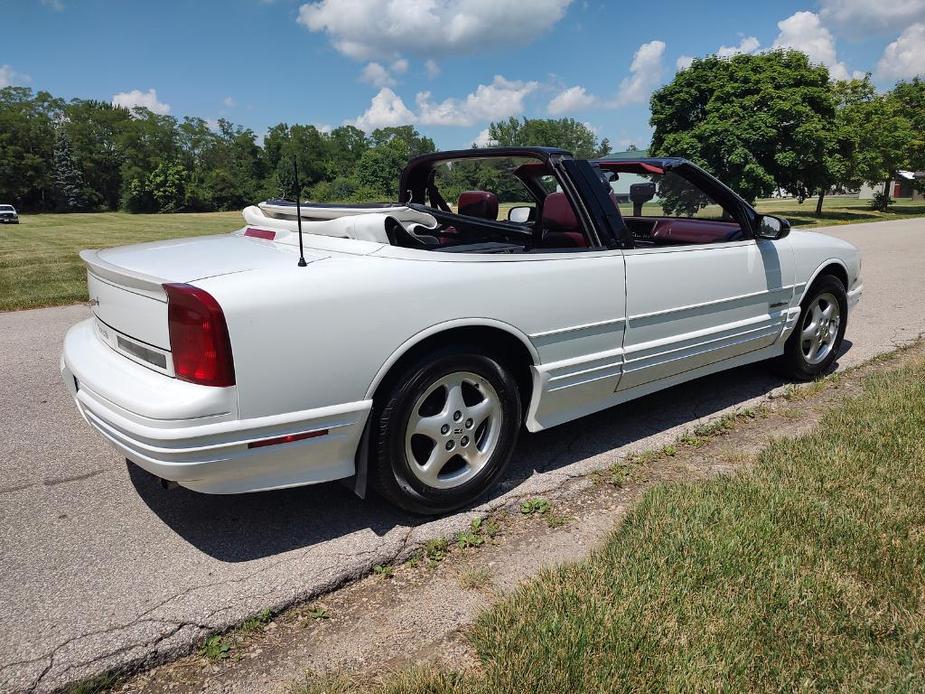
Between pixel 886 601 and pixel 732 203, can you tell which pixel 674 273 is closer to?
pixel 732 203

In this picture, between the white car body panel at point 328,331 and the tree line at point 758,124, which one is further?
the tree line at point 758,124

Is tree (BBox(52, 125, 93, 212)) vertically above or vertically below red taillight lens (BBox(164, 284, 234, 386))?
above

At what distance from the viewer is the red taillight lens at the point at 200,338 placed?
7.54 feet

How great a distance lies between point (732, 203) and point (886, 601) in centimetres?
267

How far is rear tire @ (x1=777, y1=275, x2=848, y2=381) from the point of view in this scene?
470 centimetres

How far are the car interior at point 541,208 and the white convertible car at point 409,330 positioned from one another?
0.07ft

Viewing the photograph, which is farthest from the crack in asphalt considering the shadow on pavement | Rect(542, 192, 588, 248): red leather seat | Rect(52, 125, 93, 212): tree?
Rect(52, 125, 93, 212): tree

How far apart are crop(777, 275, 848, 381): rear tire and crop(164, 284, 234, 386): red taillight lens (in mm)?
3872

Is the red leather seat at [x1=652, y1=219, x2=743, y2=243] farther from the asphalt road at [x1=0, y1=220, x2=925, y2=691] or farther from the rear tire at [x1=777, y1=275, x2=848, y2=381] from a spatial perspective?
the asphalt road at [x1=0, y1=220, x2=925, y2=691]

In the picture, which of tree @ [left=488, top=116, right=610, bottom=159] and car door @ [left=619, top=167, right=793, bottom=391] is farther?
tree @ [left=488, top=116, right=610, bottom=159]

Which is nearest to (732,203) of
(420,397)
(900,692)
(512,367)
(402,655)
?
(512,367)

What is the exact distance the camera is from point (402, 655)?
2104mm

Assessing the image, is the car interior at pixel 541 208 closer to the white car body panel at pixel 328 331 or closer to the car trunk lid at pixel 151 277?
the white car body panel at pixel 328 331

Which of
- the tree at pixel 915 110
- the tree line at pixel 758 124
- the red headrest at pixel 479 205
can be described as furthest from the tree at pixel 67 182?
the red headrest at pixel 479 205
